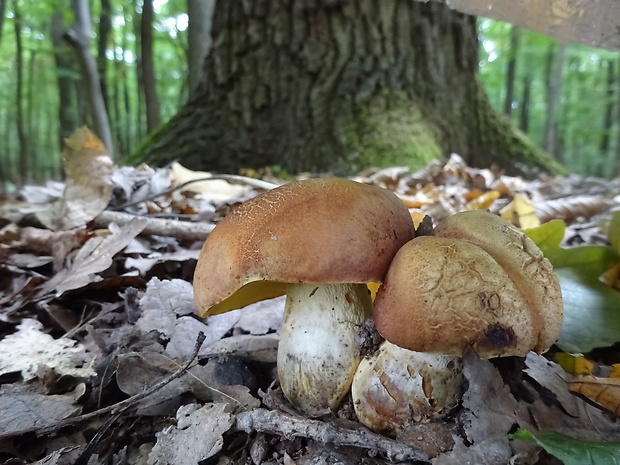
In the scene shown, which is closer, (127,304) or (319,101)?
(127,304)

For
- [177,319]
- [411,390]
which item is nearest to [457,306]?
[411,390]

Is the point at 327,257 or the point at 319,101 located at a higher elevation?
the point at 319,101

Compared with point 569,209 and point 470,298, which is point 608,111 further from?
point 470,298

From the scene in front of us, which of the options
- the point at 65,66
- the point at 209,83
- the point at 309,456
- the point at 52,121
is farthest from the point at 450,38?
the point at 52,121

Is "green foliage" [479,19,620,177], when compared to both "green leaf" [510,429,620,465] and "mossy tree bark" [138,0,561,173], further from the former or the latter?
"green leaf" [510,429,620,465]

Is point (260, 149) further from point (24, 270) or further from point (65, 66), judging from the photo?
Result: point (65, 66)

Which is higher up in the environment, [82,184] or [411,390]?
[82,184]

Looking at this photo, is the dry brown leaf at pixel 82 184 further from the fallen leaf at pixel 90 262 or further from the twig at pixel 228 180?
the fallen leaf at pixel 90 262

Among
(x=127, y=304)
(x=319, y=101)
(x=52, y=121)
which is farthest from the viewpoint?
(x=52, y=121)
